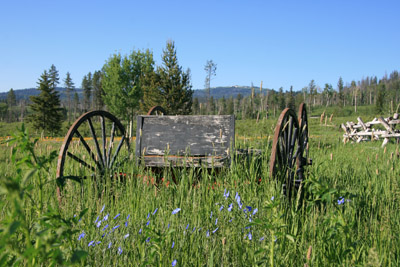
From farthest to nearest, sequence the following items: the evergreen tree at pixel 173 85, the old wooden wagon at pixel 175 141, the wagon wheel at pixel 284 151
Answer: the evergreen tree at pixel 173 85 → the old wooden wagon at pixel 175 141 → the wagon wheel at pixel 284 151

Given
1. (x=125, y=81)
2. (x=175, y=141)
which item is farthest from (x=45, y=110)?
(x=175, y=141)

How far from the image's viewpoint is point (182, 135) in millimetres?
4742

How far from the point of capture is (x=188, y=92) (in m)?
39.6

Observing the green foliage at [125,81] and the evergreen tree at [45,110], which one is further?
the green foliage at [125,81]

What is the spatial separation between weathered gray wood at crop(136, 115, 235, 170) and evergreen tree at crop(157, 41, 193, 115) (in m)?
32.8

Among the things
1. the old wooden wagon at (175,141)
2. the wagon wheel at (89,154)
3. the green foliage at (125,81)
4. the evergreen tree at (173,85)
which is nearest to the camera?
the wagon wheel at (89,154)

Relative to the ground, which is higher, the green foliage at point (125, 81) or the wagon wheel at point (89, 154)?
the green foliage at point (125, 81)

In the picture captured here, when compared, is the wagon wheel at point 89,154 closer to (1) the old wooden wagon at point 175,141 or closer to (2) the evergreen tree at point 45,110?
(1) the old wooden wagon at point 175,141

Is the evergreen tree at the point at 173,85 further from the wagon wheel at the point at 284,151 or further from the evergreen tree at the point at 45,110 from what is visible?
the wagon wheel at the point at 284,151

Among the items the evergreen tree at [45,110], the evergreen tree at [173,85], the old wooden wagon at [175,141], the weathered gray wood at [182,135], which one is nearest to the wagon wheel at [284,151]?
the old wooden wagon at [175,141]

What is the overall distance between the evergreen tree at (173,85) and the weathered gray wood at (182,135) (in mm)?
32823

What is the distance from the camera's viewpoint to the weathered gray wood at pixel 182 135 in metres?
4.49

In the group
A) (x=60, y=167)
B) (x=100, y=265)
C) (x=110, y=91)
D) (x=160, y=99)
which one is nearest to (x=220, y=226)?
(x=100, y=265)

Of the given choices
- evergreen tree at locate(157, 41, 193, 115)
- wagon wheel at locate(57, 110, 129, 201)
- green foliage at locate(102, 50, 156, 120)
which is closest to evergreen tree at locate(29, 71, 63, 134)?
green foliage at locate(102, 50, 156, 120)
